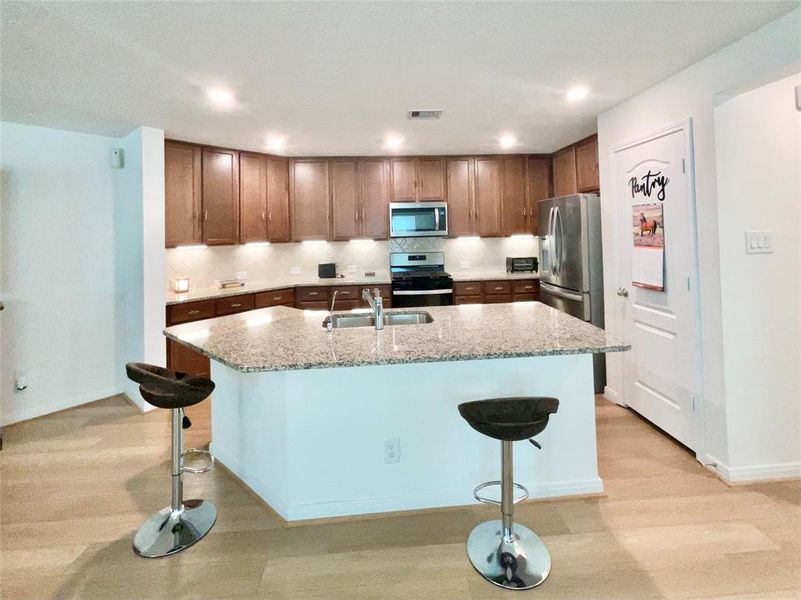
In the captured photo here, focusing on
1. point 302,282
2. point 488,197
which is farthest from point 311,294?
point 488,197

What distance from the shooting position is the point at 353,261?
5266mm

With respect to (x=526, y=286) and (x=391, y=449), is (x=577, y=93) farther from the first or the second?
(x=391, y=449)

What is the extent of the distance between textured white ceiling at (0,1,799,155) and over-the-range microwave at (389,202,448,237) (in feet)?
4.36

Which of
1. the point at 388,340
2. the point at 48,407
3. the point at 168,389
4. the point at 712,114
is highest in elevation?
the point at 712,114

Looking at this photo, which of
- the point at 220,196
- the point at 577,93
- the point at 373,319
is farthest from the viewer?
the point at 220,196

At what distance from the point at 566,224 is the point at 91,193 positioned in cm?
418

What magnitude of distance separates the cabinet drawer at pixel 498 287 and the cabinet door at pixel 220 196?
2735 mm

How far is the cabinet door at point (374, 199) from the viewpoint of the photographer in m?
4.88

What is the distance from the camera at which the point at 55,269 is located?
11.6ft

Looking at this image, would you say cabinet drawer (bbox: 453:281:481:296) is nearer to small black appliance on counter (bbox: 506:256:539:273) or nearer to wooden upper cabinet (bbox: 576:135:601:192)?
small black appliance on counter (bbox: 506:256:539:273)

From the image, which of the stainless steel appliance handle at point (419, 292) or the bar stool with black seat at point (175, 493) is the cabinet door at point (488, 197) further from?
the bar stool with black seat at point (175, 493)

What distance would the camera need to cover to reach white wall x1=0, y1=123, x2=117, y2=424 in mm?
3324

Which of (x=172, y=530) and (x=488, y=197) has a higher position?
(x=488, y=197)

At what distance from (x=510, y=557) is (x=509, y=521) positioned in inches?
5.4
